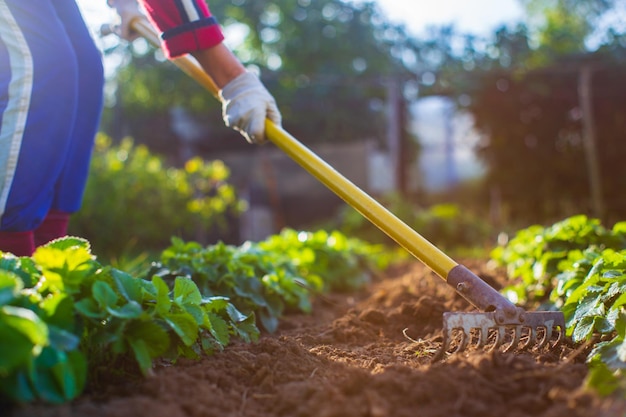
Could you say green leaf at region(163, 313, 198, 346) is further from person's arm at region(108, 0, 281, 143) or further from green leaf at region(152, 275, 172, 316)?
person's arm at region(108, 0, 281, 143)

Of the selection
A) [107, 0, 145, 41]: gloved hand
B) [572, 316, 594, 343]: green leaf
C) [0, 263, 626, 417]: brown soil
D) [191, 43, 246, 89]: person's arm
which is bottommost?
[572, 316, 594, 343]: green leaf

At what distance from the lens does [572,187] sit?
31.9ft

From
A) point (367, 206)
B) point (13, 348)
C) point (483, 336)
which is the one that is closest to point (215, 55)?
point (367, 206)

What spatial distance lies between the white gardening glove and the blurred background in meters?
3.53

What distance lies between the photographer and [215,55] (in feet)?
7.63

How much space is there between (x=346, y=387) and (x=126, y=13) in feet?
7.56

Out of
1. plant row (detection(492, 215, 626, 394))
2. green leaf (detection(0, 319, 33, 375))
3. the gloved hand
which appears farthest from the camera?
the gloved hand

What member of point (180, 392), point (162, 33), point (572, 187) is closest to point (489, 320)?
point (180, 392)

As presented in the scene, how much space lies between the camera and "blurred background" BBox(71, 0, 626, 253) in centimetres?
642

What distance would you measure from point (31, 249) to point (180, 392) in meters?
1.06

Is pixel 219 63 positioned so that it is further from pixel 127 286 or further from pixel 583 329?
pixel 583 329

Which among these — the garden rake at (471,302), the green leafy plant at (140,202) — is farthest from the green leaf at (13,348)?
the green leafy plant at (140,202)

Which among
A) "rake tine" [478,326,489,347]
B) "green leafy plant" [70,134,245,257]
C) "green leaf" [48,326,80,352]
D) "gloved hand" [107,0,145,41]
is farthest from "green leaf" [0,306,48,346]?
"green leafy plant" [70,134,245,257]

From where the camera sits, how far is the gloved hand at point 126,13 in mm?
2953
